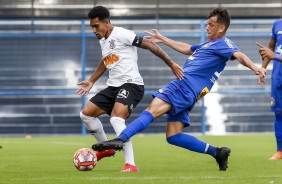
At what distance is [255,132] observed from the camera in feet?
71.4

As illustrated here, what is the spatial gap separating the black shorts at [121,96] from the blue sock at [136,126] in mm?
773

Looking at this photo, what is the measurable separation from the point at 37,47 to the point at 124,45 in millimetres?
12567

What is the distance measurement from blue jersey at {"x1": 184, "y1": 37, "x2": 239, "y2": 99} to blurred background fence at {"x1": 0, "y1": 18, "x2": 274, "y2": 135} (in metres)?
12.0

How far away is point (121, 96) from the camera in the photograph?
8781 millimetres

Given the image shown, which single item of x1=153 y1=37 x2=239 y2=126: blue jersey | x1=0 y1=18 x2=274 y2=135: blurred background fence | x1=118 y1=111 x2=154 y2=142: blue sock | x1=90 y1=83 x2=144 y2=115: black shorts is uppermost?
x1=153 y1=37 x2=239 y2=126: blue jersey

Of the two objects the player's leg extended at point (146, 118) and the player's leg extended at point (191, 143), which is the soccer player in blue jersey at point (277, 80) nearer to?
the player's leg extended at point (191, 143)

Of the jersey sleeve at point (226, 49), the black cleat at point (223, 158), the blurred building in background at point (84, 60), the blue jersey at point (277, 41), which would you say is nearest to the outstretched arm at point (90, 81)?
the jersey sleeve at point (226, 49)

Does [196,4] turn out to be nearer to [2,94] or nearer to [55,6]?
[55,6]

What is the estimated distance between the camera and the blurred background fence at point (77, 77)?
20.9 meters

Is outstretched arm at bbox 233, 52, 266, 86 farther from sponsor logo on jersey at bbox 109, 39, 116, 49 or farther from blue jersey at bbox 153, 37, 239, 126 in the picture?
sponsor logo on jersey at bbox 109, 39, 116, 49

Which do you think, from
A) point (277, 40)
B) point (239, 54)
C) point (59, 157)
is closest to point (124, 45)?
point (239, 54)

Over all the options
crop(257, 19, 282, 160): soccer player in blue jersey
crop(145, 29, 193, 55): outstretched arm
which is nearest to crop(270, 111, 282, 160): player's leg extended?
crop(257, 19, 282, 160): soccer player in blue jersey

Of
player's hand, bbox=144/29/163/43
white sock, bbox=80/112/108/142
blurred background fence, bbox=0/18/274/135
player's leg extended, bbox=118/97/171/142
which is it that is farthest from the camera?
blurred background fence, bbox=0/18/274/135

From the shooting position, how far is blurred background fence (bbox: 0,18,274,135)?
2088 cm
